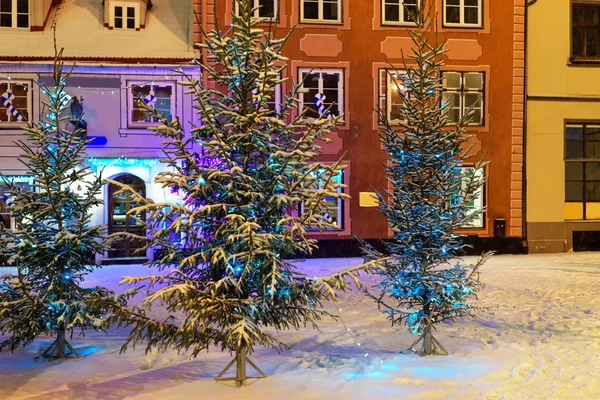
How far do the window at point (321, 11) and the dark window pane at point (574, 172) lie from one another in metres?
9.14

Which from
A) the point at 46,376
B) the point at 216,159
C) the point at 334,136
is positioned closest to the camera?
the point at 216,159

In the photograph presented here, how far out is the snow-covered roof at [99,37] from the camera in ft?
55.7

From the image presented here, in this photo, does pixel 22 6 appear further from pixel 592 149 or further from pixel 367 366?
pixel 592 149

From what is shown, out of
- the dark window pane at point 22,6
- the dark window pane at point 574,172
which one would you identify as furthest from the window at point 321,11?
the dark window pane at point 574,172

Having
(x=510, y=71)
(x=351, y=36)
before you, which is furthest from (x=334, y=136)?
(x=510, y=71)

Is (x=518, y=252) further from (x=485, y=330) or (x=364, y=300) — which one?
(x=485, y=330)

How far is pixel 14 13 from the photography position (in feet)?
57.2

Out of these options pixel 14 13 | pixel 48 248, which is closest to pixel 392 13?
pixel 14 13

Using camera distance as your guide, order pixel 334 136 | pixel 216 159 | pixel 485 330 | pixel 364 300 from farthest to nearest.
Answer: pixel 334 136 < pixel 364 300 < pixel 485 330 < pixel 216 159

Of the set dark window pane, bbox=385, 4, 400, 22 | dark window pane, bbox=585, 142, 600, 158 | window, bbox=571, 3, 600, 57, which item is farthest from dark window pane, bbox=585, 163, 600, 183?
dark window pane, bbox=385, 4, 400, 22

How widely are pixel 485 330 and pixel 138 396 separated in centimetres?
508

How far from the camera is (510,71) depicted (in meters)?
18.7

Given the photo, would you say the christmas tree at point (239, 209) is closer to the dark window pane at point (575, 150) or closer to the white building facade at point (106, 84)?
the white building facade at point (106, 84)

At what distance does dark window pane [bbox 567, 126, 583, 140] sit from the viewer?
1905 cm
